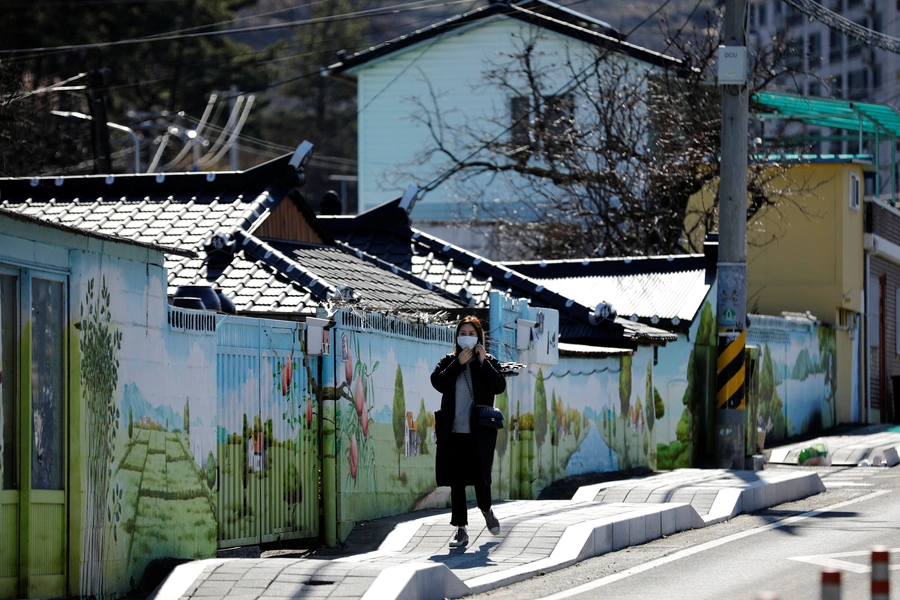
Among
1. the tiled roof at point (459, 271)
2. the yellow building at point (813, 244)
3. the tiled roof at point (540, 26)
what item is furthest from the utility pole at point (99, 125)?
the yellow building at point (813, 244)

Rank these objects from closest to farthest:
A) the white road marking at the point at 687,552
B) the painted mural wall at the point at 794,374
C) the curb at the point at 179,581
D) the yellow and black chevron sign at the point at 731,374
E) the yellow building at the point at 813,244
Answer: the curb at the point at 179,581 → the white road marking at the point at 687,552 → the yellow and black chevron sign at the point at 731,374 → the painted mural wall at the point at 794,374 → the yellow building at the point at 813,244

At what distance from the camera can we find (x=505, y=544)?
11305 millimetres

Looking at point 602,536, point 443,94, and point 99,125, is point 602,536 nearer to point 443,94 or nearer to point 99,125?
point 99,125

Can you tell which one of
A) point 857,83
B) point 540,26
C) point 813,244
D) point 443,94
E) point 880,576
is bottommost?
point 880,576

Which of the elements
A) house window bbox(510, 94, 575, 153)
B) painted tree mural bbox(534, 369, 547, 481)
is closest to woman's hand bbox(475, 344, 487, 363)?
painted tree mural bbox(534, 369, 547, 481)

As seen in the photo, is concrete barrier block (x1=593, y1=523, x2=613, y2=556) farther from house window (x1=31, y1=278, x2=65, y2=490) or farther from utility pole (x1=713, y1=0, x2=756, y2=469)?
utility pole (x1=713, y1=0, x2=756, y2=469)

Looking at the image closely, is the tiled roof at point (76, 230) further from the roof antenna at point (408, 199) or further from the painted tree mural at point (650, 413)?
the roof antenna at point (408, 199)

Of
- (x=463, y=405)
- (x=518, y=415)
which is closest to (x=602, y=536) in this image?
(x=463, y=405)

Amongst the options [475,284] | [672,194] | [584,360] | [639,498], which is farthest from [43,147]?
[639,498]

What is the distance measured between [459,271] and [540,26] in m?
17.5

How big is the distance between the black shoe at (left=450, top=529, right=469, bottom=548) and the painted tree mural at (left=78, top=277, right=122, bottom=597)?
9.27ft

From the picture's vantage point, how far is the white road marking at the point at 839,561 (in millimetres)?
10125

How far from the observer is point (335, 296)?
14.3m

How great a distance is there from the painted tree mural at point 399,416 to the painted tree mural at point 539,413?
9.77 feet
